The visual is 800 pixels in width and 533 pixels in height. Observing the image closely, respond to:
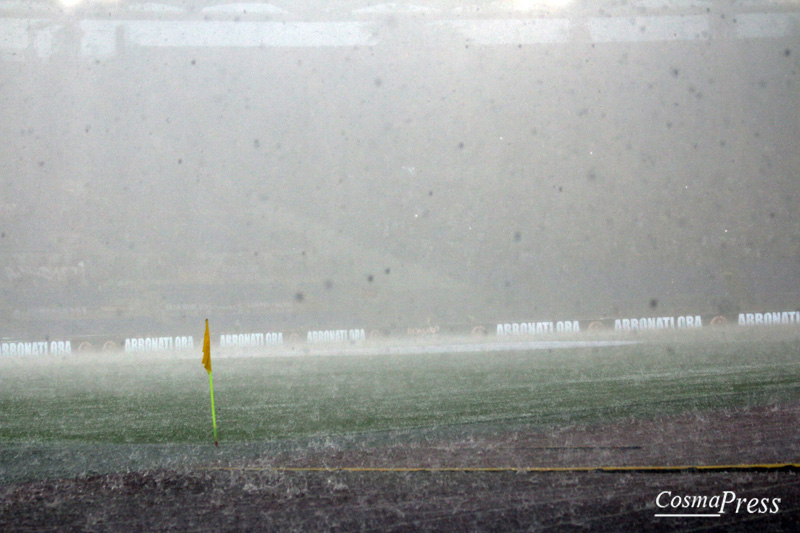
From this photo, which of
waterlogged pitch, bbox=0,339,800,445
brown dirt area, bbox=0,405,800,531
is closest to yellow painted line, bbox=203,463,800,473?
brown dirt area, bbox=0,405,800,531

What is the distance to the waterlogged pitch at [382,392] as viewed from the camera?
254 centimetres

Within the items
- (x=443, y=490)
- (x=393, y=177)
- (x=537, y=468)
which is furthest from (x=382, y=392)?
(x=393, y=177)

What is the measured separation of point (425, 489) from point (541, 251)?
780 centimetres

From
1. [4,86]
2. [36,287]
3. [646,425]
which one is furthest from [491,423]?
[4,86]


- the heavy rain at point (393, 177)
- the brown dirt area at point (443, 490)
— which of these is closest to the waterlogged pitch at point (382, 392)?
the brown dirt area at point (443, 490)

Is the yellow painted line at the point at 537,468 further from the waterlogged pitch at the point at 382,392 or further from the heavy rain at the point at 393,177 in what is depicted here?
the heavy rain at the point at 393,177

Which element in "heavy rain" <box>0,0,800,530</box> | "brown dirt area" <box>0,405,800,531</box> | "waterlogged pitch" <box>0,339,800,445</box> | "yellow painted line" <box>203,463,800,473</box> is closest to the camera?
"brown dirt area" <box>0,405,800,531</box>

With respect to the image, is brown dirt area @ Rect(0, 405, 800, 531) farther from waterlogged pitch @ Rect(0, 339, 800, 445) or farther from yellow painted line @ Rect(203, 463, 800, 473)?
waterlogged pitch @ Rect(0, 339, 800, 445)

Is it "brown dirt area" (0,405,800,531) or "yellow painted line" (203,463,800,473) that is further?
"yellow painted line" (203,463,800,473)

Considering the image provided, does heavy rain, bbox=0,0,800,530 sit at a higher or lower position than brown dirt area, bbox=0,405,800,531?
higher

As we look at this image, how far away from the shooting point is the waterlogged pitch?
2.54 metres

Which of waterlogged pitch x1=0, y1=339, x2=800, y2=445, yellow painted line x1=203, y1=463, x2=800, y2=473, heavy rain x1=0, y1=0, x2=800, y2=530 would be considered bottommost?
waterlogged pitch x1=0, y1=339, x2=800, y2=445

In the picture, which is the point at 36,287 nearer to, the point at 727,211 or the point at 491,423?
the point at 491,423

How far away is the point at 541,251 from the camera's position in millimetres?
8945
